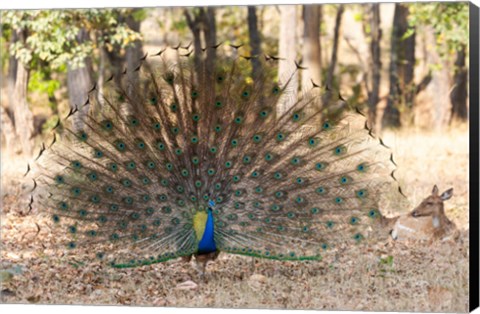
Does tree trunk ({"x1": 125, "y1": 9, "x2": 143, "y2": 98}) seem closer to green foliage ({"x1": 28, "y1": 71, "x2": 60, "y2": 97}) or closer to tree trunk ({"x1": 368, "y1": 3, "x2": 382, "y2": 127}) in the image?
green foliage ({"x1": 28, "y1": 71, "x2": 60, "y2": 97})

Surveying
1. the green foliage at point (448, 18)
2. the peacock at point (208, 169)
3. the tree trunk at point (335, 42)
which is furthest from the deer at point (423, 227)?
the tree trunk at point (335, 42)

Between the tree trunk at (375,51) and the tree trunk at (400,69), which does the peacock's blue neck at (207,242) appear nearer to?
the tree trunk at (400,69)

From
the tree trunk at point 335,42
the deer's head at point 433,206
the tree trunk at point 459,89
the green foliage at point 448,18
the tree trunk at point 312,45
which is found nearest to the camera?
the deer's head at point 433,206

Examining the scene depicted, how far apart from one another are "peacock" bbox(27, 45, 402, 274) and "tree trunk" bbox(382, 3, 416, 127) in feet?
35.0

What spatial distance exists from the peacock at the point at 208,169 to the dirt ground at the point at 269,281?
8.9 inches

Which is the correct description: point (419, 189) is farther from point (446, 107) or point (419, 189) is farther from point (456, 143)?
point (446, 107)

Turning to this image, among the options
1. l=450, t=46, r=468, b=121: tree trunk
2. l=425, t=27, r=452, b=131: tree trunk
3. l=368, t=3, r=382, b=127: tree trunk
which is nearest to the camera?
l=425, t=27, r=452, b=131: tree trunk

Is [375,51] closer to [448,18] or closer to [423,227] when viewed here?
[448,18]

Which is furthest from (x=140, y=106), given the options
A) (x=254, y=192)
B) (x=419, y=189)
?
(x=419, y=189)

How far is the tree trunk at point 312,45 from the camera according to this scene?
15.0 metres

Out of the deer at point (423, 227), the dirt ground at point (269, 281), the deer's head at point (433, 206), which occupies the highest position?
the deer's head at point (433, 206)

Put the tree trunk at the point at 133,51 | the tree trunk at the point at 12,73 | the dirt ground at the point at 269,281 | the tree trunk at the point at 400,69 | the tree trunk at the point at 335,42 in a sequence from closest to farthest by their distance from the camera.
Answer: the dirt ground at the point at 269,281
the tree trunk at the point at 12,73
the tree trunk at the point at 133,51
the tree trunk at the point at 400,69
the tree trunk at the point at 335,42

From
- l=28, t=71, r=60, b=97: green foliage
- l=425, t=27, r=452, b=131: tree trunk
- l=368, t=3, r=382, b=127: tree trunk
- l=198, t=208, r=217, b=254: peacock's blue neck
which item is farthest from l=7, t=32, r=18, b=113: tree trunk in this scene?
l=368, t=3, r=382, b=127: tree trunk

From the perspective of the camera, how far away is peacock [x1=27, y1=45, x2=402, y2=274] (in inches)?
267
